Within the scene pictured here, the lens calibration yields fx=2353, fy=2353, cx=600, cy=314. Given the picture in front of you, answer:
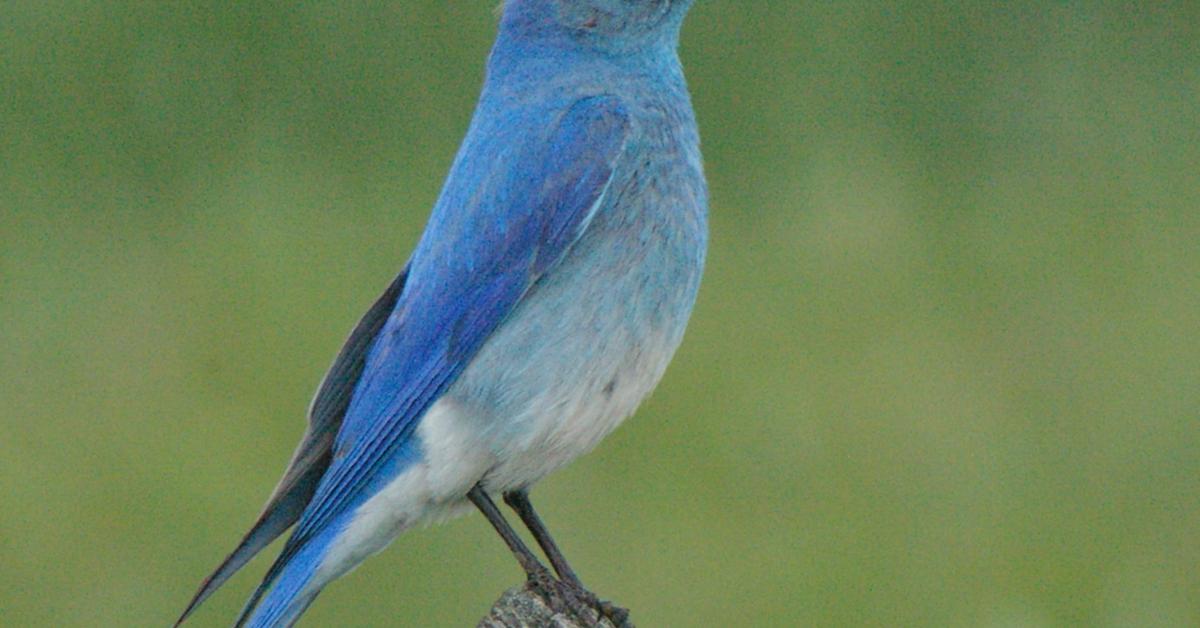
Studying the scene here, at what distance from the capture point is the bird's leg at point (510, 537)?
14.6 feet

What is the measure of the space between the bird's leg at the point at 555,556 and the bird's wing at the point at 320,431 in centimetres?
42

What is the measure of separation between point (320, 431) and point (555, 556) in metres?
0.54

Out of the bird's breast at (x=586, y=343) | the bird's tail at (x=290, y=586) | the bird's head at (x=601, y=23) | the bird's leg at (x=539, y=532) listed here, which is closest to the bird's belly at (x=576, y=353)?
the bird's breast at (x=586, y=343)

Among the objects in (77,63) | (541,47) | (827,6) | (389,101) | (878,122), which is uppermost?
(77,63)

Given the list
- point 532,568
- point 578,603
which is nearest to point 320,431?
point 532,568

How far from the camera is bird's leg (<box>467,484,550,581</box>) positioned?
444cm

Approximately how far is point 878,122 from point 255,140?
191 centimetres

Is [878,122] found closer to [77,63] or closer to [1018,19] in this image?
[1018,19]

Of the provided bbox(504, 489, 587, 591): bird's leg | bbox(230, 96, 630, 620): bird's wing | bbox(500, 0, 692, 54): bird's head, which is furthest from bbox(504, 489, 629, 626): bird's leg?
bbox(500, 0, 692, 54): bird's head

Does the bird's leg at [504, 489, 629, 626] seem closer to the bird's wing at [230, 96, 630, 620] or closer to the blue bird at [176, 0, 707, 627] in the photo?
the blue bird at [176, 0, 707, 627]

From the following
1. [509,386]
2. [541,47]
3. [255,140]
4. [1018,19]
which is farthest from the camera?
[1018,19]

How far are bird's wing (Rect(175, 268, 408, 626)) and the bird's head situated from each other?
59 centimetres

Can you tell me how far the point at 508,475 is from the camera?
4535mm

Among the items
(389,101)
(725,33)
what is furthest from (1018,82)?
(389,101)
